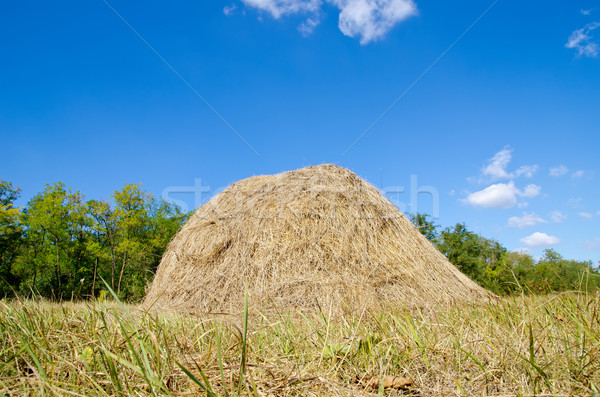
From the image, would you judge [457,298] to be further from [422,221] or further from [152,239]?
[152,239]

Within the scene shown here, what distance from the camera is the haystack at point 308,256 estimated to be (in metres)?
6.15

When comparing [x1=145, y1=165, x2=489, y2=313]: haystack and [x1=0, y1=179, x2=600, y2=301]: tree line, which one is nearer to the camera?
[x1=145, y1=165, x2=489, y2=313]: haystack

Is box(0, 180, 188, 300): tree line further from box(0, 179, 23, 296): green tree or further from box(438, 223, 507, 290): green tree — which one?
box(438, 223, 507, 290): green tree

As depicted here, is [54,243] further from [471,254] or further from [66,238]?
[471,254]

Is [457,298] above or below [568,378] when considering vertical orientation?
above

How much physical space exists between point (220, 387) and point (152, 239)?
23150 millimetres

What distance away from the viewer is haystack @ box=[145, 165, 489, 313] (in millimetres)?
6152

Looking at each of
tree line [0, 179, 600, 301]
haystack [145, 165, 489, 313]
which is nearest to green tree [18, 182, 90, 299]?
tree line [0, 179, 600, 301]

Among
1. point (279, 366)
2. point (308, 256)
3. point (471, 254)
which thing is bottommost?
point (279, 366)

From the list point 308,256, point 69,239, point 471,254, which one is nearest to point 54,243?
point 69,239

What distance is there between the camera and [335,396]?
1.48m

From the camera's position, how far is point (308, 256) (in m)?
6.54

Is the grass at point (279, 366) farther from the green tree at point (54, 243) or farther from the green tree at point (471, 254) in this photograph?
the green tree at point (54, 243)

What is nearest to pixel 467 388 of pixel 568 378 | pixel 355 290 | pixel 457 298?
pixel 568 378
